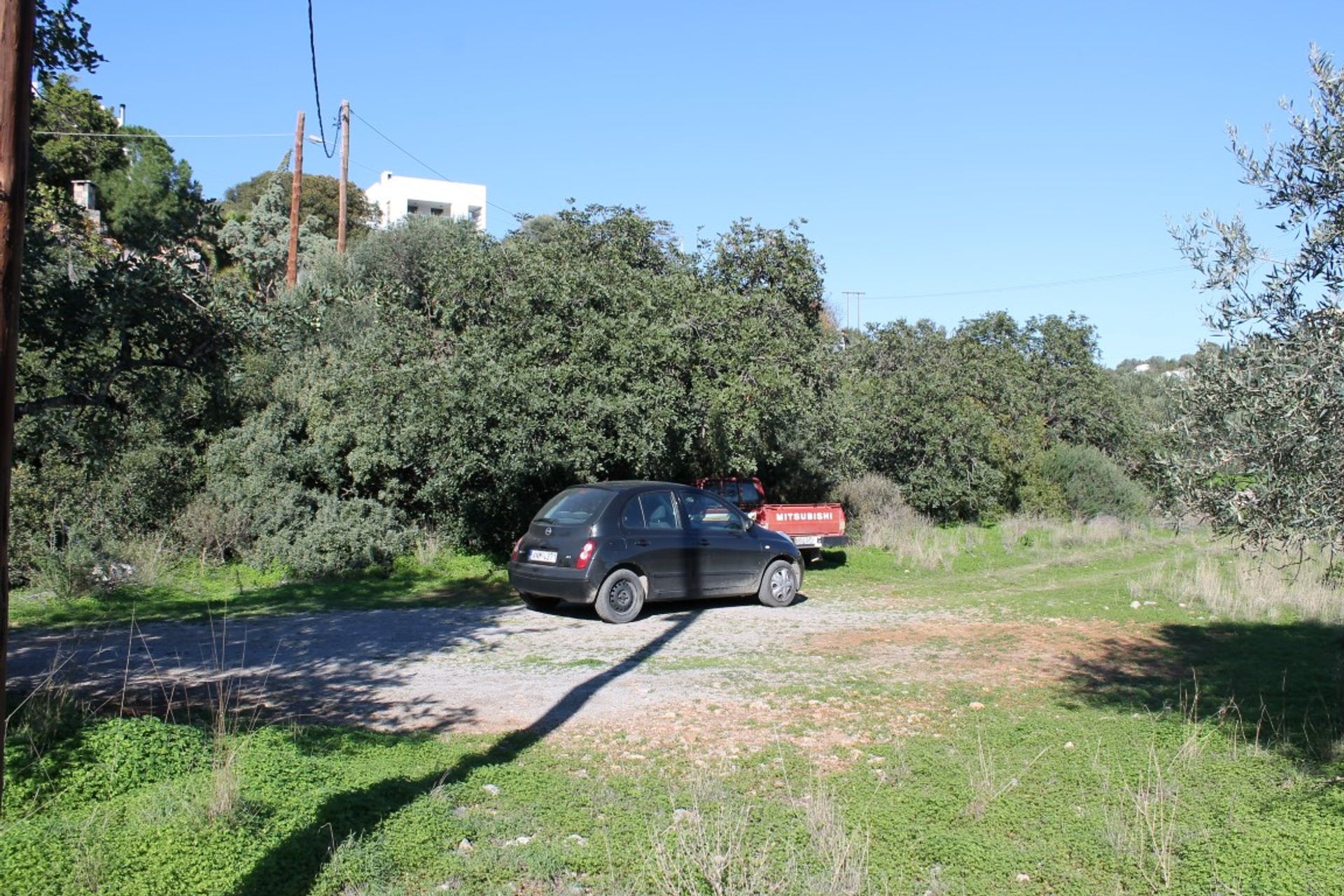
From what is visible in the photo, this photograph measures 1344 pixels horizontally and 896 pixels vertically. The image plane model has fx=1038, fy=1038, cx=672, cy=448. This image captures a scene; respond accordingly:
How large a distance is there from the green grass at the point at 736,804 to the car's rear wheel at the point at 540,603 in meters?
5.33

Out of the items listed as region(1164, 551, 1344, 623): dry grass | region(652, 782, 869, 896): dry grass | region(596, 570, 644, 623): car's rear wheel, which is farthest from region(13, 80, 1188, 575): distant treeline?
region(652, 782, 869, 896): dry grass

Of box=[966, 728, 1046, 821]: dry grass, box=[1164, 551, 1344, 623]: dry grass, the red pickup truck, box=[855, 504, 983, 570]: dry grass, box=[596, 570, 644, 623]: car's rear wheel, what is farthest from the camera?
box=[855, 504, 983, 570]: dry grass

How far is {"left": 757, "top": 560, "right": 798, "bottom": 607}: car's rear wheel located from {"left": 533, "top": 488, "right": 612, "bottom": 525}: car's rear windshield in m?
2.77

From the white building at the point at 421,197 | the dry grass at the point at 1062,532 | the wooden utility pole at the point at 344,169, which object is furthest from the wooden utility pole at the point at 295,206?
the white building at the point at 421,197

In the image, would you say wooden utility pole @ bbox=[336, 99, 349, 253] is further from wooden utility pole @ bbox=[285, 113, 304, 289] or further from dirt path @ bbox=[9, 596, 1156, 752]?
dirt path @ bbox=[9, 596, 1156, 752]

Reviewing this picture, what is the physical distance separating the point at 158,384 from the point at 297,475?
9835mm

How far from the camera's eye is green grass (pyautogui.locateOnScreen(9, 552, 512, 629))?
12.4 metres

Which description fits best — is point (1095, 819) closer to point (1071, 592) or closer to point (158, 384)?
point (158, 384)

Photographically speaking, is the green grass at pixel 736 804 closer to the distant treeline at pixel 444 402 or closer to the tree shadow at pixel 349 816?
the tree shadow at pixel 349 816

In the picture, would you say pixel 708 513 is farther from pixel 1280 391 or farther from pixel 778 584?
pixel 1280 391

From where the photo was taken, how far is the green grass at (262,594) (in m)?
12.4

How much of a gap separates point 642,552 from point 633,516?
0.48 metres

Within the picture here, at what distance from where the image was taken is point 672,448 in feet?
58.9

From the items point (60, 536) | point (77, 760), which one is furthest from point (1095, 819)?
point (60, 536)
